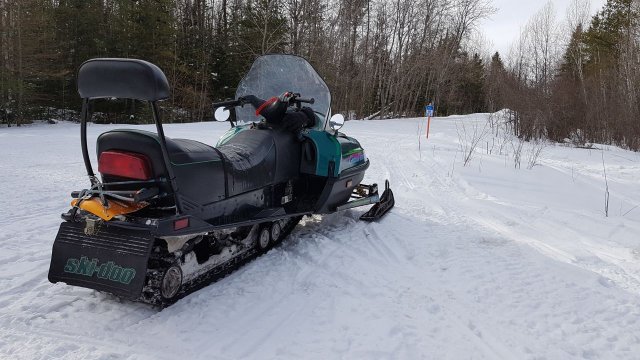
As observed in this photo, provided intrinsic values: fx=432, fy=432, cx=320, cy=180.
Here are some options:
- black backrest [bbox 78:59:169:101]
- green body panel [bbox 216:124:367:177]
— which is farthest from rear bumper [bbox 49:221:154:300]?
green body panel [bbox 216:124:367:177]

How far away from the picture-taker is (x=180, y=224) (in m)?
2.51

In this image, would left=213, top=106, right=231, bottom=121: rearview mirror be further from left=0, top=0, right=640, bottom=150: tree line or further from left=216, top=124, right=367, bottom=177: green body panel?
left=0, top=0, right=640, bottom=150: tree line

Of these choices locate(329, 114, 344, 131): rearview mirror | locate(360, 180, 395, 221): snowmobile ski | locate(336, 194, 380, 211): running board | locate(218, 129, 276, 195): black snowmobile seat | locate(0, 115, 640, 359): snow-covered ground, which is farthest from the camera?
locate(360, 180, 395, 221): snowmobile ski

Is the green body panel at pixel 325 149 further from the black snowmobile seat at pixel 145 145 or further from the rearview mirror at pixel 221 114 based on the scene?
the black snowmobile seat at pixel 145 145

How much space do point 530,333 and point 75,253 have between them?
2.70 meters

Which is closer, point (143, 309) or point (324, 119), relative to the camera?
point (143, 309)

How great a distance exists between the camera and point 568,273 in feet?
10.8

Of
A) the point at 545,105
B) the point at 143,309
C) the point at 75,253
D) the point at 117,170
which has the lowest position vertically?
the point at 143,309

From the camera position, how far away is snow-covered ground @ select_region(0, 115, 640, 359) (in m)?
2.30

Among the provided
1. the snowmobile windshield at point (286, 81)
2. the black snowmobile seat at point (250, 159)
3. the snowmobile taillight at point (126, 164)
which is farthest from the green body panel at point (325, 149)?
the snowmobile taillight at point (126, 164)

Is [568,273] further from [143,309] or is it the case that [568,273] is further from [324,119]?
[143,309]

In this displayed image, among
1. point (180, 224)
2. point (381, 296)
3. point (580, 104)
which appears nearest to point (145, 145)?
point (180, 224)

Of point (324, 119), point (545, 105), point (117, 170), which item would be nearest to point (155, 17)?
point (545, 105)

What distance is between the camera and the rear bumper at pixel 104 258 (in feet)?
7.93
